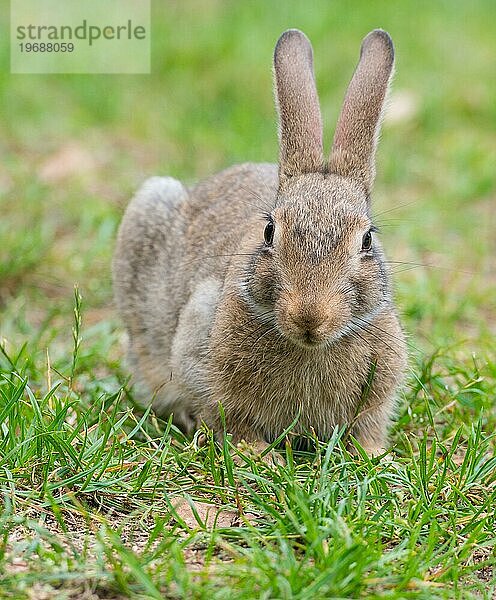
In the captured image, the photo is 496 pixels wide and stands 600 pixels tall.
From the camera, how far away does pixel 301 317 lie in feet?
13.4

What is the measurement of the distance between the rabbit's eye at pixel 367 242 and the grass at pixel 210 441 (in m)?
0.80

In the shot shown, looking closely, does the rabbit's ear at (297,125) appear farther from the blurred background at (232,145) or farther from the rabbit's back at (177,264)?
the blurred background at (232,145)

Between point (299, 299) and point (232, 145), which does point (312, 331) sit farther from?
point (232, 145)

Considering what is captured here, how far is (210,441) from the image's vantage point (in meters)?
4.30

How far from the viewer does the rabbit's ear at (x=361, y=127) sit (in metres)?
4.87

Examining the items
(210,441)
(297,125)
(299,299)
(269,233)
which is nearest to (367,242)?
(269,233)

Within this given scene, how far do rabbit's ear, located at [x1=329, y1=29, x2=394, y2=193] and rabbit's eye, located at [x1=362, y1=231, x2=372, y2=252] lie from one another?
0.38 meters

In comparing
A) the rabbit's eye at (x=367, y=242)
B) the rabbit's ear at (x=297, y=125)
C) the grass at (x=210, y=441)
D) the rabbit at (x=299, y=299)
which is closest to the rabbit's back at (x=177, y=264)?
the rabbit at (x=299, y=299)

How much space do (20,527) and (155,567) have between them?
551 mm

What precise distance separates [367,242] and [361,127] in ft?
2.08

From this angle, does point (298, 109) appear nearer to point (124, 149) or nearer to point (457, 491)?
point (457, 491)

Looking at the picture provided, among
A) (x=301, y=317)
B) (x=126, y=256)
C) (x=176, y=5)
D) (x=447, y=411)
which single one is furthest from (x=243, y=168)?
(x=176, y=5)

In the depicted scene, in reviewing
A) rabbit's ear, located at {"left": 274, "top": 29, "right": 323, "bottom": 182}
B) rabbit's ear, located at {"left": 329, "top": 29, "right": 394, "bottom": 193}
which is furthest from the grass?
rabbit's ear, located at {"left": 274, "top": 29, "right": 323, "bottom": 182}

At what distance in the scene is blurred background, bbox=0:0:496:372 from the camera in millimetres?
6836
